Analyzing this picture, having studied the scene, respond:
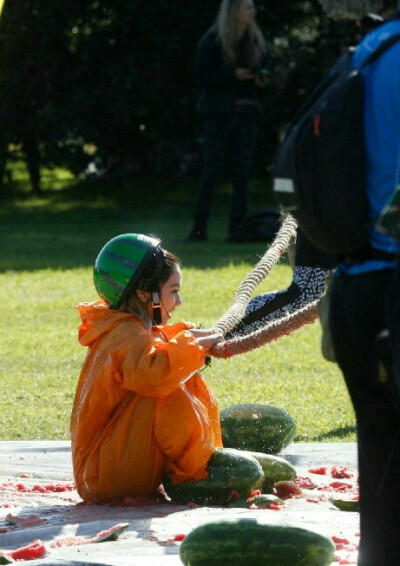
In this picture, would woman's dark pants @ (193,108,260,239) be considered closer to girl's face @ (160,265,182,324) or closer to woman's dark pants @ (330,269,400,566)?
girl's face @ (160,265,182,324)

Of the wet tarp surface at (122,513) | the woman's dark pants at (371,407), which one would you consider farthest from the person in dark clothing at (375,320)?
the wet tarp surface at (122,513)

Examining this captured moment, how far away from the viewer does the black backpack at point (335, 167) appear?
3.05m

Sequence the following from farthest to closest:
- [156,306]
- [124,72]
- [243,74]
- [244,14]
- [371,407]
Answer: [124,72]
[243,74]
[244,14]
[156,306]
[371,407]

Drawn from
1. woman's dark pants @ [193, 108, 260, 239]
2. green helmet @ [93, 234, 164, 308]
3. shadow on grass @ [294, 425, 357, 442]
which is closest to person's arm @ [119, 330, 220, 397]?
green helmet @ [93, 234, 164, 308]

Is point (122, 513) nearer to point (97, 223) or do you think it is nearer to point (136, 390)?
point (136, 390)

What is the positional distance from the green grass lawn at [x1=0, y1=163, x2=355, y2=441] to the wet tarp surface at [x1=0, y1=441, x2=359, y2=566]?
0.60 meters

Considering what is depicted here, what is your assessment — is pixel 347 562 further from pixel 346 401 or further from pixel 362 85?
pixel 346 401

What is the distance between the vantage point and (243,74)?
43.5 feet

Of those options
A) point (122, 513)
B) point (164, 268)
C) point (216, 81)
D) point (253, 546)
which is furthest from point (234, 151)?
point (253, 546)

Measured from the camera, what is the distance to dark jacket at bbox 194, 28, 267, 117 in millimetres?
13289

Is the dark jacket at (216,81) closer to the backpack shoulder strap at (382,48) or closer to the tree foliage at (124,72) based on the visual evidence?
the tree foliage at (124,72)

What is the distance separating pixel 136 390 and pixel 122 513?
469mm

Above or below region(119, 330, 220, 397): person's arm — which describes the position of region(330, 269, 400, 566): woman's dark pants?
above

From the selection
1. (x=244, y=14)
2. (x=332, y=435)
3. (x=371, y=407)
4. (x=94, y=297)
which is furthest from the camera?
(x=244, y=14)
